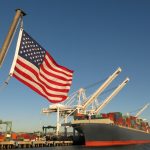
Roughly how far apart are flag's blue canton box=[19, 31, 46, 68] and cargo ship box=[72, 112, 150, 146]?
64537 mm

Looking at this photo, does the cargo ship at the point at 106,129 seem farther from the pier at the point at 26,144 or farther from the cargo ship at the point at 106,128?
the pier at the point at 26,144

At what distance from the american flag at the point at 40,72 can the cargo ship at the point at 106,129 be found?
6228 centimetres

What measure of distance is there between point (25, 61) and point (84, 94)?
325 feet

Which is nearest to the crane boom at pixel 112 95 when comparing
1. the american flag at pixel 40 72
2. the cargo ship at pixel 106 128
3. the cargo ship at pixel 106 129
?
the cargo ship at pixel 106 128

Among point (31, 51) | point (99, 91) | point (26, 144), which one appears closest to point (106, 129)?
point (26, 144)

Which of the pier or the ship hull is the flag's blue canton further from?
the ship hull

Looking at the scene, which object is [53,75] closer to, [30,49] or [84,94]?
[30,49]

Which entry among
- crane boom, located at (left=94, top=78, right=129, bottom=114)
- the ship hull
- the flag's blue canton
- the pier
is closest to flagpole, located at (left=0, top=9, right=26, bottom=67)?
the flag's blue canton

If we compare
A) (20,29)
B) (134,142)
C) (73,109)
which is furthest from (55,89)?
(73,109)

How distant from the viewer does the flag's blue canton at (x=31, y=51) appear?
499 inches

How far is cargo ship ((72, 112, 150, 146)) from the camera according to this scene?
2985 inches

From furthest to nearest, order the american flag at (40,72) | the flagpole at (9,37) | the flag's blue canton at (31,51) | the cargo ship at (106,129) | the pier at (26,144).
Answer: the cargo ship at (106,129)
the pier at (26,144)
the american flag at (40,72)
the flag's blue canton at (31,51)
the flagpole at (9,37)

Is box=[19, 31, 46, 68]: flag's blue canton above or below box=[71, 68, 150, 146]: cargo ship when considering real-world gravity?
below

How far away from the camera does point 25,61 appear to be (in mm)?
12992
